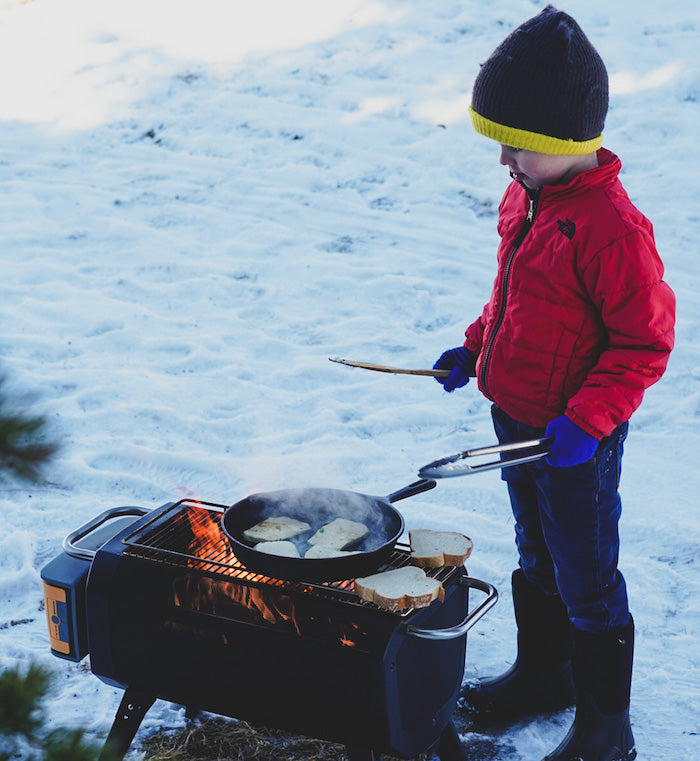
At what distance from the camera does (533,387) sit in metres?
2.09

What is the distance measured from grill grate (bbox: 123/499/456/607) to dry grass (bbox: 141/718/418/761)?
57 cm

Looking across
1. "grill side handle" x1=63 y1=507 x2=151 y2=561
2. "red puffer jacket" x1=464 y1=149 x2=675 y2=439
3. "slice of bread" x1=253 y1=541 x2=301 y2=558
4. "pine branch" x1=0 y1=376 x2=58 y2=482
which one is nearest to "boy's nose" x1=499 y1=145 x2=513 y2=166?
"red puffer jacket" x1=464 y1=149 x2=675 y2=439

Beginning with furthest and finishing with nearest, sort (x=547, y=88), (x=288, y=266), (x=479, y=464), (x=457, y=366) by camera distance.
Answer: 1. (x=288, y=266)
2. (x=457, y=366)
3. (x=547, y=88)
4. (x=479, y=464)

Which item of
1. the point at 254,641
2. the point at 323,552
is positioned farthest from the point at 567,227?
the point at 254,641

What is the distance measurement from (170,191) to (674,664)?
4.64 meters

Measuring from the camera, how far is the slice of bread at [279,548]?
2.04 metres

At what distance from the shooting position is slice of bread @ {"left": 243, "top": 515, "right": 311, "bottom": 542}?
2.17 meters

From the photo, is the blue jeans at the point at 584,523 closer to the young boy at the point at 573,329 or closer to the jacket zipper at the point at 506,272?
the young boy at the point at 573,329

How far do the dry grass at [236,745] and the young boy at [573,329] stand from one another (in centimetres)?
62

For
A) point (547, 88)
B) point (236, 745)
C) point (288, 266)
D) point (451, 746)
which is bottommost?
point (236, 745)

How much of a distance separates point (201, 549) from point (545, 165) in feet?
4.07

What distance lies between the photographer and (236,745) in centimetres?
240

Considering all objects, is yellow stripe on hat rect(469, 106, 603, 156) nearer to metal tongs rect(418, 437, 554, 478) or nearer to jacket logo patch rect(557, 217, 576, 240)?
jacket logo patch rect(557, 217, 576, 240)

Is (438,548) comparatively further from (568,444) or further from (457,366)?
(457,366)
